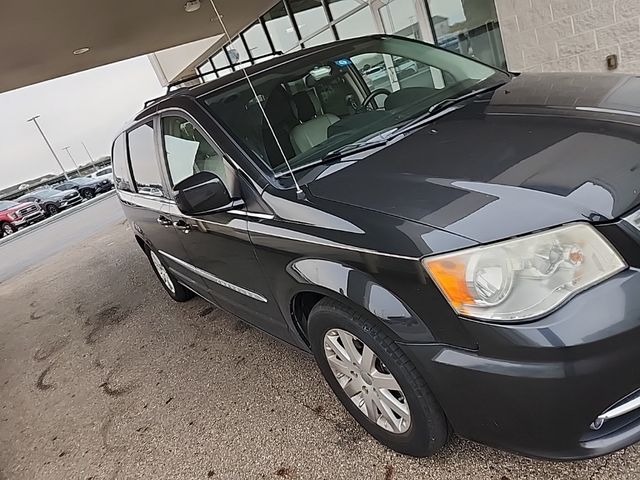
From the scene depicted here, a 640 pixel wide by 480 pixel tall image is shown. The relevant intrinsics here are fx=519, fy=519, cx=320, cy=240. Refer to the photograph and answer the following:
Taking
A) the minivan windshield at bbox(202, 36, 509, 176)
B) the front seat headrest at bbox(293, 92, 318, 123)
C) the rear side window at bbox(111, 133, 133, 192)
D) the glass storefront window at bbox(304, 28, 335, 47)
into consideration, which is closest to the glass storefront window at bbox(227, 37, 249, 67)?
the glass storefront window at bbox(304, 28, 335, 47)

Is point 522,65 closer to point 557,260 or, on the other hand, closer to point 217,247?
point 217,247

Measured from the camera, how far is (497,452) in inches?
81.5

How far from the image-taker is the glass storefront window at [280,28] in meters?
11.0

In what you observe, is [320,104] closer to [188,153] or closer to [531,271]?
[188,153]

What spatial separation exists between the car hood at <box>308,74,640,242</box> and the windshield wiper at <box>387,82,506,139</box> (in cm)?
7

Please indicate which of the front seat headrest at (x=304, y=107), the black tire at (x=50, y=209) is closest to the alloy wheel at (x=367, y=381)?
the front seat headrest at (x=304, y=107)

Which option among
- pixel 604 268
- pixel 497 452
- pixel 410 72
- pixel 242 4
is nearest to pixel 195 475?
pixel 497 452

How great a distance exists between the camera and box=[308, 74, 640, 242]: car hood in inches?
63.2

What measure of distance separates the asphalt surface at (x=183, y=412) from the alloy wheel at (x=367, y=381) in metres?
0.21

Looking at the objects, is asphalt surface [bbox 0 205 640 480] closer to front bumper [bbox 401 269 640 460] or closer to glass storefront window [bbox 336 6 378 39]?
front bumper [bbox 401 269 640 460]

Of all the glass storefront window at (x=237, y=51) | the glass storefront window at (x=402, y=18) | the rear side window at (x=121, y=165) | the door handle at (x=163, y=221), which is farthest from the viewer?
the glass storefront window at (x=237, y=51)

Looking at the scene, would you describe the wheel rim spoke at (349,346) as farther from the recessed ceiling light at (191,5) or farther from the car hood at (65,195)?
the car hood at (65,195)

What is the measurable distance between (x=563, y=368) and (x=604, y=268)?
32 cm

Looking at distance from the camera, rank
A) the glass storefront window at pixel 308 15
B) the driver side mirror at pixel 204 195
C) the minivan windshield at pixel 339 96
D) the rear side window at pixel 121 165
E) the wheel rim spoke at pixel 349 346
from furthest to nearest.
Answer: the glass storefront window at pixel 308 15 → the rear side window at pixel 121 165 → the minivan windshield at pixel 339 96 → the driver side mirror at pixel 204 195 → the wheel rim spoke at pixel 349 346
